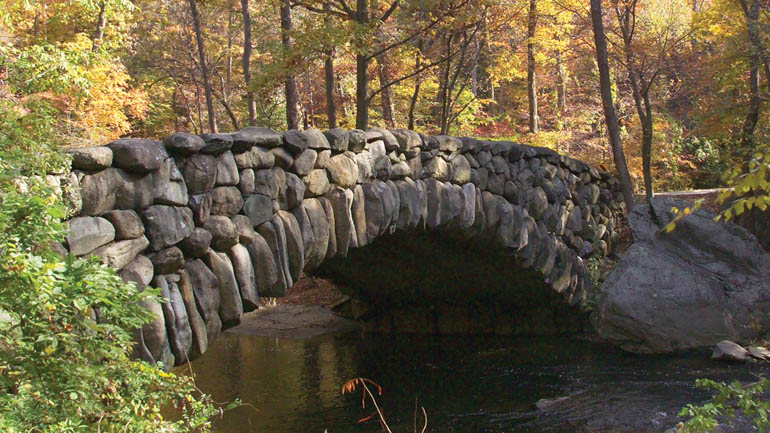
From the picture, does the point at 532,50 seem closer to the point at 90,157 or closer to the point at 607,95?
the point at 607,95

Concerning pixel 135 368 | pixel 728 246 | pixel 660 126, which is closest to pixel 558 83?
pixel 660 126

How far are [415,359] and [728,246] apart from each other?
14.5ft

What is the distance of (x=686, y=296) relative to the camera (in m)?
8.82

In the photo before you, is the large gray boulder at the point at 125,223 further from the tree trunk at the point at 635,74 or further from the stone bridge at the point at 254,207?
the tree trunk at the point at 635,74

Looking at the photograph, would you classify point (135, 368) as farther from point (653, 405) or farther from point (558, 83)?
point (558, 83)

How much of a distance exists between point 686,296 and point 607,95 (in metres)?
Result: 4.33

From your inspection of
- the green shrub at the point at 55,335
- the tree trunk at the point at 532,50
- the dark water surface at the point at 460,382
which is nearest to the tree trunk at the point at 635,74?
the tree trunk at the point at 532,50

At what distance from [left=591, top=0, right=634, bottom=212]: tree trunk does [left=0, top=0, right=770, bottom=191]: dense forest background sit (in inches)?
32.2

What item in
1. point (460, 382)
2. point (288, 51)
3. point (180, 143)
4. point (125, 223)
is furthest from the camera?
point (288, 51)

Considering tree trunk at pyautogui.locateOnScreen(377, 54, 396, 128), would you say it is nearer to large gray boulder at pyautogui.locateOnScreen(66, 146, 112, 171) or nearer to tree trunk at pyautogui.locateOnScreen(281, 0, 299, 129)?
tree trunk at pyautogui.locateOnScreen(281, 0, 299, 129)

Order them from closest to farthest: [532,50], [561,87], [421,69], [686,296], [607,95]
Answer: [686,296] < [421,69] < [607,95] < [532,50] < [561,87]

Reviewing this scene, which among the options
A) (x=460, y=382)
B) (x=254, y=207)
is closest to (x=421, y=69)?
(x=460, y=382)

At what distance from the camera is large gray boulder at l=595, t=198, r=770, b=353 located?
28.7 feet

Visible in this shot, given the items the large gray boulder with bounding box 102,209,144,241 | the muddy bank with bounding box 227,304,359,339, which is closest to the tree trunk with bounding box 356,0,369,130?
the muddy bank with bounding box 227,304,359,339
